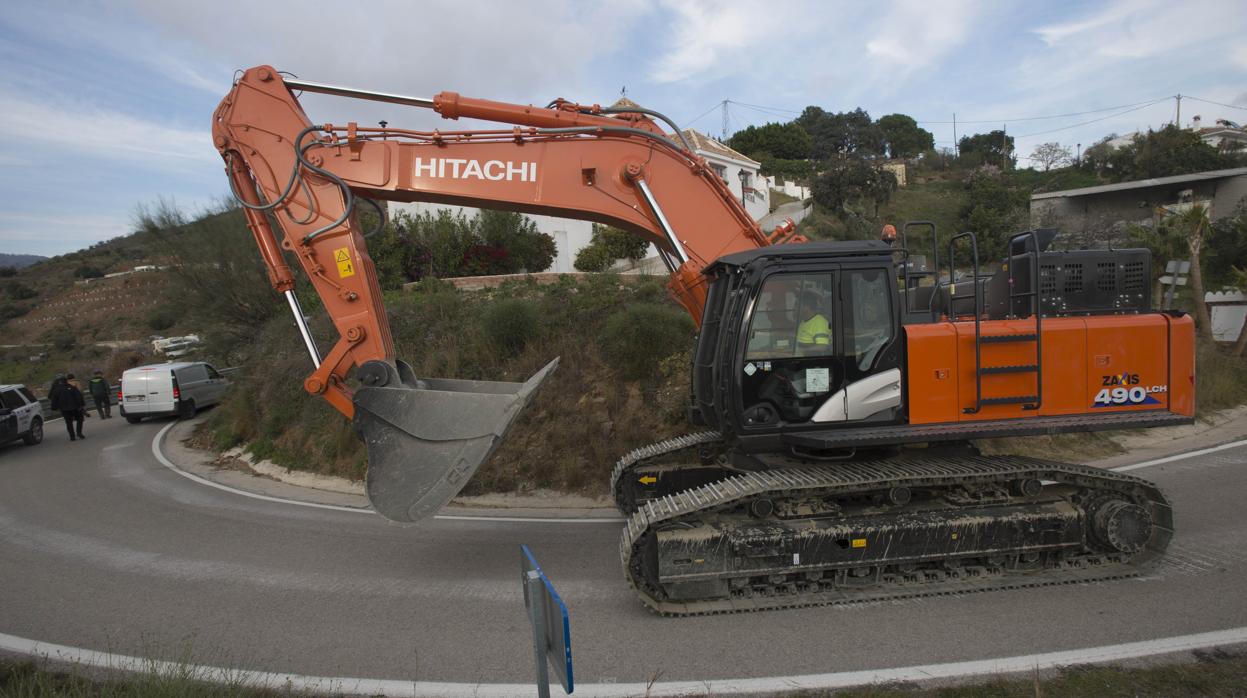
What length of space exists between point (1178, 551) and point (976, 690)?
11.3 feet

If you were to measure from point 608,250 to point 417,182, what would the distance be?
1733cm

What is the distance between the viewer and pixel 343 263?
6.14 m

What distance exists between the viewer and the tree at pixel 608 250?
75.8 feet

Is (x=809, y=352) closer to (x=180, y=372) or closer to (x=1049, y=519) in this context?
(x=1049, y=519)

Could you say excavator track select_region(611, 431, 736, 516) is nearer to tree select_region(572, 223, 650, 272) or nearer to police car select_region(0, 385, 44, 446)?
police car select_region(0, 385, 44, 446)

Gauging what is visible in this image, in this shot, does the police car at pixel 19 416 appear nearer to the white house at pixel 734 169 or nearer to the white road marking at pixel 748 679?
the white road marking at pixel 748 679

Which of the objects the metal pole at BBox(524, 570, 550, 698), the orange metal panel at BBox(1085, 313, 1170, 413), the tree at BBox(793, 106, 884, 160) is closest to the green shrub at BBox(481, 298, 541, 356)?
the orange metal panel at BBox(1085, 313, 1170, 413)

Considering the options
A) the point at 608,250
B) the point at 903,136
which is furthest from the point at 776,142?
the point at 608,250

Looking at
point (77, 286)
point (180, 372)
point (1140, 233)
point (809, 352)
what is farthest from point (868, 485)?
point (77, 286)

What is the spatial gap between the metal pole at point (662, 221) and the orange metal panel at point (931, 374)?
2.07 metres

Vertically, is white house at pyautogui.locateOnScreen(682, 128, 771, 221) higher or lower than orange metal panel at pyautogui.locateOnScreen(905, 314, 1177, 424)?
higher

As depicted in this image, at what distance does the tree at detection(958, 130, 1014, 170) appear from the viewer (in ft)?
204

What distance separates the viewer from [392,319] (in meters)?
13.9

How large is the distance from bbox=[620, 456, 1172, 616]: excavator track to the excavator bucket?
1390 millimetres
